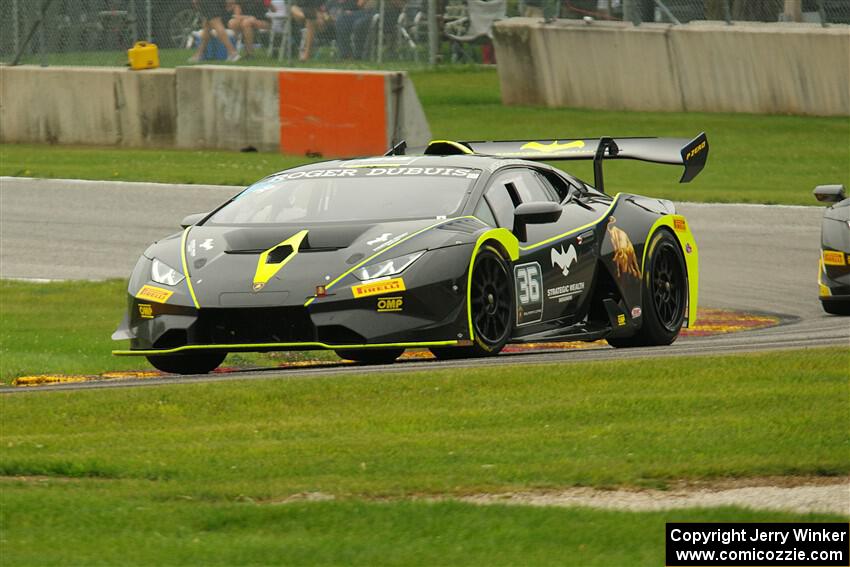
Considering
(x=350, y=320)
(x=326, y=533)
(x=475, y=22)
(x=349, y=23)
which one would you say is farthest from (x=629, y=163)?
(x=326, y=533)

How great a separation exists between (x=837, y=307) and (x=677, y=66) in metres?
15.3

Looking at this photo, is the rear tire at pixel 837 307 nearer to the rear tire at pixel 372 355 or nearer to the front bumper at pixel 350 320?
the rear tire at pixel 372 355

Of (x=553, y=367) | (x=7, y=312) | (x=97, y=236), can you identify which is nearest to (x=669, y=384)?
(x=553, y=367)

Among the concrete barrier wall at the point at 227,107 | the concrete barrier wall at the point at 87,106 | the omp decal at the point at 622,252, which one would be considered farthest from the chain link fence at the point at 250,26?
the omp decal at the point at 622,252

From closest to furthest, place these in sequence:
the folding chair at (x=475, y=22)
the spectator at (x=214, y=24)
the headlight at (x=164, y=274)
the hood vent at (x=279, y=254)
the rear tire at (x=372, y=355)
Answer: the hood vent at (x=279, y=254), the headlight at (x=164, y=274), the rear tire at (x=372, y=355), the spectator at (x=214, y=24), the folding chair at (x=475, y=22)

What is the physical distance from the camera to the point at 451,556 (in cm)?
618

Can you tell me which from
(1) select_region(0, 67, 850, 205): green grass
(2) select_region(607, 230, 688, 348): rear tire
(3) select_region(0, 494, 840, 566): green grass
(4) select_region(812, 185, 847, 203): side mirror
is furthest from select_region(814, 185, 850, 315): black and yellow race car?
(3) select_region(0, 494, 840, 566): green grass

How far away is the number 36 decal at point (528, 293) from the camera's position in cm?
1123

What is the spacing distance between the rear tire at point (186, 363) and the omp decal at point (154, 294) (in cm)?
44

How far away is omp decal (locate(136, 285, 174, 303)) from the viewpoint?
10.8m

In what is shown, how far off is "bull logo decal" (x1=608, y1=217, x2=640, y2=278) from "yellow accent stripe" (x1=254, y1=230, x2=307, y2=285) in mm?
2413

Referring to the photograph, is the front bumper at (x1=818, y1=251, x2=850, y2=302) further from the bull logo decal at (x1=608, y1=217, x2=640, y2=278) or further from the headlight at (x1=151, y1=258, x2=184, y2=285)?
the headlight at (x1=151, y1=258, x2=184, y2=285)

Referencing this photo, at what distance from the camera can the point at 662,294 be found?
12.9m

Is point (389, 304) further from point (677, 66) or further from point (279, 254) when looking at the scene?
point (677, 66)
